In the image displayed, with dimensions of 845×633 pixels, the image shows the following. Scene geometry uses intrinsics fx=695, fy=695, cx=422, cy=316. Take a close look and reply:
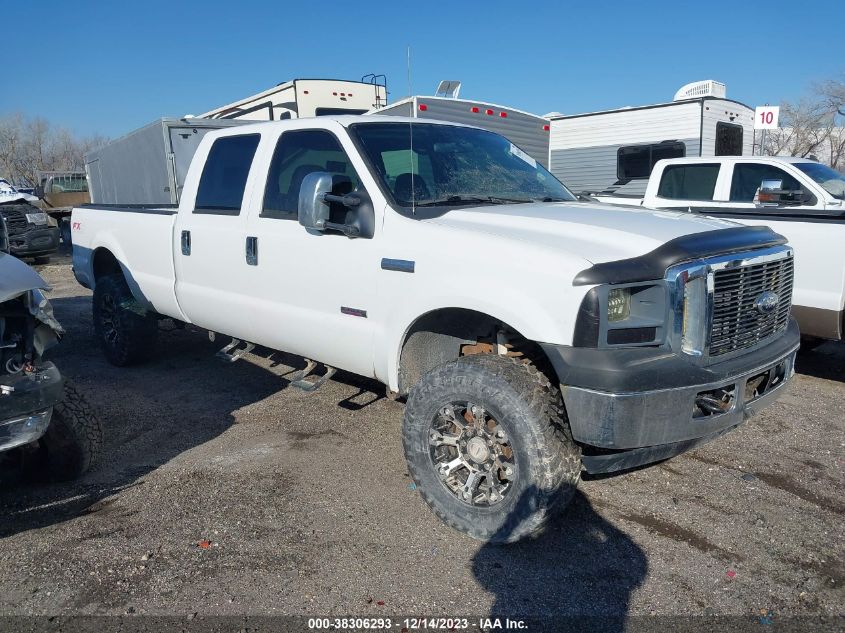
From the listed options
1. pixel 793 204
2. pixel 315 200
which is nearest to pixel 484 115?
pixel 793 204

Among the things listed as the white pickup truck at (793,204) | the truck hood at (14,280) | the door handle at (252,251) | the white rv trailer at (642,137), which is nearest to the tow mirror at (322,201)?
the door handle at (252,251)

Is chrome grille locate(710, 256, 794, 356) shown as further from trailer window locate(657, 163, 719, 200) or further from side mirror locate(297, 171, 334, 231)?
trailer window locate(657, 163, 719, 200)

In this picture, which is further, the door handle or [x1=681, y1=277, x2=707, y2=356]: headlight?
the door handle

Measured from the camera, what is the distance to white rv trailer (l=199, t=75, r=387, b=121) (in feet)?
39.8

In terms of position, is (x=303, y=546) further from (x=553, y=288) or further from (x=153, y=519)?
(x=553, y=288)

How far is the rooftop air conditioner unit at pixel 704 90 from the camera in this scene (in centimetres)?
1243

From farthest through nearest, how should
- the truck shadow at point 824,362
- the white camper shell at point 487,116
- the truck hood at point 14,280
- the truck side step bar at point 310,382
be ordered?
the white camper shell at point 487,116, the truck shadow at point 824,362, the truck side step bar at point 310,382, the truck hood at point 14,280

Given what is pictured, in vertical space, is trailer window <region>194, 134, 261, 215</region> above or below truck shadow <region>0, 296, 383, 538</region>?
above

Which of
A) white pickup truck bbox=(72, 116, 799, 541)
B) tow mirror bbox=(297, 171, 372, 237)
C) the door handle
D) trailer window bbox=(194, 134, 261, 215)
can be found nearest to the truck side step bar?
white pickup truck bbox=(72, 116, 799, 541)

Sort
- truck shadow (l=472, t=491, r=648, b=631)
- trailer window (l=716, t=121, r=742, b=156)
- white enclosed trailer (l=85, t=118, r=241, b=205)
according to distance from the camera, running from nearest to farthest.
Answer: truck shadow (l=472, t=491, r=648, b=631) < white enclosed trailer (l=85, t=118, r=241, b=205) < trailer window (l=716, t=121, r=742, b=156)

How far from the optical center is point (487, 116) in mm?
11672

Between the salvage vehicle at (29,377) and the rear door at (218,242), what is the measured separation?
4.19 feet

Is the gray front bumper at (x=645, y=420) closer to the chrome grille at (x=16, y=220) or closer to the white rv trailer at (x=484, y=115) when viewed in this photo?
the white rv trailer at (x=484, y=115)

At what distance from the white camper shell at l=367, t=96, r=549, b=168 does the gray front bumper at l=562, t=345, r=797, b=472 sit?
268 inches
